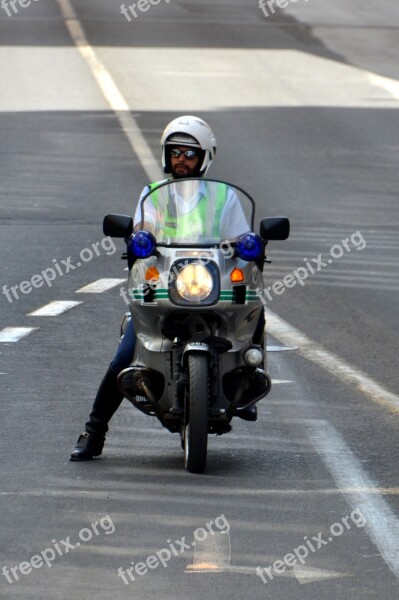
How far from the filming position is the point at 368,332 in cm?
1255

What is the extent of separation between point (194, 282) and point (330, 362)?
132 inches

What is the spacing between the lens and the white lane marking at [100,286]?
14173mm

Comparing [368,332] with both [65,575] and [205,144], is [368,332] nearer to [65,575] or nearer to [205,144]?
[205,144]

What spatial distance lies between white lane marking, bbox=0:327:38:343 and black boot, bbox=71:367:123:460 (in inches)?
137

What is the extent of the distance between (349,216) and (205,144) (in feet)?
33.9

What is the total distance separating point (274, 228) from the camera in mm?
8281

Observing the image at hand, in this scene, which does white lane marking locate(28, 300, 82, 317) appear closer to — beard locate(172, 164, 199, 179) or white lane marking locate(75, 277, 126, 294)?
white lane marking locate(75, 277, 126, 294)

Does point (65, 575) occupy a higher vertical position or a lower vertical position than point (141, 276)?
lower

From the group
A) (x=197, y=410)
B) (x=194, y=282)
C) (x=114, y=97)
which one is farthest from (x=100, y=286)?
(x=114, y=97)

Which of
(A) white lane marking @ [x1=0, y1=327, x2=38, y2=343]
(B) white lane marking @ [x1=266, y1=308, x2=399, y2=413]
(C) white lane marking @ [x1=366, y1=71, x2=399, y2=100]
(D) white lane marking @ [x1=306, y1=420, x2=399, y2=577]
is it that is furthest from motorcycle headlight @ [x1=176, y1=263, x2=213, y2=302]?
(C) white lane marking @ [x1=366, y1=71, x2=399, y2=100]

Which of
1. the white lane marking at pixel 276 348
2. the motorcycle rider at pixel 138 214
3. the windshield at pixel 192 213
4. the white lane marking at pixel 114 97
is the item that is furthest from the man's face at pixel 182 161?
the white lane marking at pixel 114 97

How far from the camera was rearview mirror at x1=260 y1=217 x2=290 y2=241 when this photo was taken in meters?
8.27

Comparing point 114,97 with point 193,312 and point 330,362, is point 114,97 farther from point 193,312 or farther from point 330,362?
point 193,312

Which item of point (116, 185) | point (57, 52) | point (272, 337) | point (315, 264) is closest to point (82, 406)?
point (272, 337)
